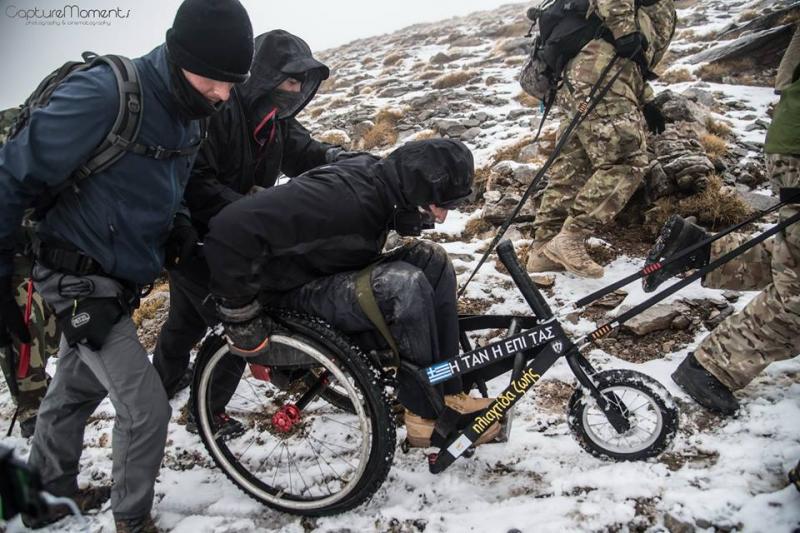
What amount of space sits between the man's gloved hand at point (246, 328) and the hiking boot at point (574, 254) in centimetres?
312

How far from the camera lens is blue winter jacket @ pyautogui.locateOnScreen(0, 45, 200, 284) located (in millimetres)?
1927

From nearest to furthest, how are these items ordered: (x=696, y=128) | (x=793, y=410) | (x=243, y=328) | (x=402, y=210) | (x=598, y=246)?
(x=243, y=328) → (x=402, y=210) → (x=793, y=410) → (x=598, y=246) → (x=696, y=128)

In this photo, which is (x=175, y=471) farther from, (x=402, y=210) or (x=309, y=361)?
(x=402, y=210)

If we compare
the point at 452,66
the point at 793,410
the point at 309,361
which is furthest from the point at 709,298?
the point at 452,66

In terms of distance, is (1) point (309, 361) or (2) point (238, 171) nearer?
(1) point (309, 361)

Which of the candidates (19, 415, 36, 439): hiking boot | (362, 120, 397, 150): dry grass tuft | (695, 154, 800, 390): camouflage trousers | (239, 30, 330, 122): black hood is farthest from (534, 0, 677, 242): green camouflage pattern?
(362, 120, 397, 150): dry grass tuft

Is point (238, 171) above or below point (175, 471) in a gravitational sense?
above

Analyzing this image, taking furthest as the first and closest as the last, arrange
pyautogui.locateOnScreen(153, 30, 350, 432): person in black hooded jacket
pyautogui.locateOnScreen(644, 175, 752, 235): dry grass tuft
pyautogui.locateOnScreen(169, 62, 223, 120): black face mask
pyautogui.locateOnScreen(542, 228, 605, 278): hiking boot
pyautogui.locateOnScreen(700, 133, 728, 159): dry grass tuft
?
pyautogui.locateOnScreen(700, 133, 728, 159): dry grass tuft
pyautogui.locateOnScreen(644, 175, 752, 235): dry grass tuft
pyautogui.locateOnScreen(542, 228, 605, 278): hiking boot
pyautogui.locateOnScreen(153, 30, 350, 432): person in black hooded jacket
pyautogui.locateOnScreen(169, 62, 223, 120): black face mask

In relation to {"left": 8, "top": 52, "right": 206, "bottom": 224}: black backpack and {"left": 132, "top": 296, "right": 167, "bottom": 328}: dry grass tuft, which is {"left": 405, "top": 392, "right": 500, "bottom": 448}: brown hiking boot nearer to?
{"left": 8, "top": 52, "right": 206, "bottom": 224}: black backpack

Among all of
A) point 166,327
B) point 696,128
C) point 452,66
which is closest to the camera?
point 166,327

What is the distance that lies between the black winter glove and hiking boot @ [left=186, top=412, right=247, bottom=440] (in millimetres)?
4696

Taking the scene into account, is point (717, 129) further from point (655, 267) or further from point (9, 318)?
point (9, 318)

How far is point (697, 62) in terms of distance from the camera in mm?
10023

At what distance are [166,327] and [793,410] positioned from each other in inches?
157
